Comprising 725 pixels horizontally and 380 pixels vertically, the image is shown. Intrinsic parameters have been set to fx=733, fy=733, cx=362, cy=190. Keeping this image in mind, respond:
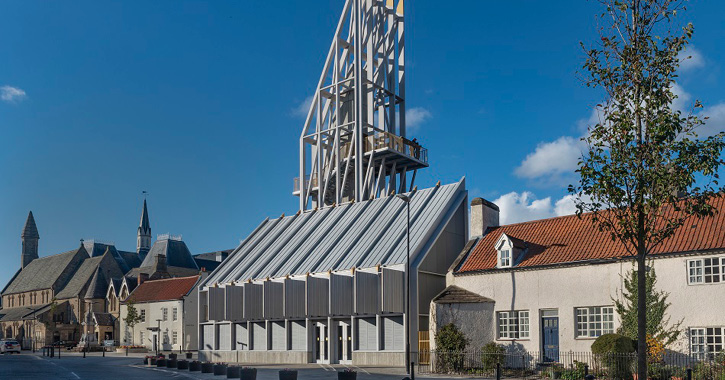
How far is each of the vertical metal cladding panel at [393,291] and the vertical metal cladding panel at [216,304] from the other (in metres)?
15.4

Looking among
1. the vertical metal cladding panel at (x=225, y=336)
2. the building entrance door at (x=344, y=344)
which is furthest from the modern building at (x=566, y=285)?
the vertical metal cladding panel at (x=225, y=336)

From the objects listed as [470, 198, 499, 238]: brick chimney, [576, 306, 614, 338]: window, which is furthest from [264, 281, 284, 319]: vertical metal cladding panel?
[576, 306, 614, 338]: window

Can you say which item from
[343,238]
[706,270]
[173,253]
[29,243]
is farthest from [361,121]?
[29,243]

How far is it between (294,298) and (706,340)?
23.8 m

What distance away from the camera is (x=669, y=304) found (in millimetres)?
32062

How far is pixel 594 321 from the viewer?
34625mm

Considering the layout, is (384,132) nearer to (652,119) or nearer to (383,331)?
(383,331)

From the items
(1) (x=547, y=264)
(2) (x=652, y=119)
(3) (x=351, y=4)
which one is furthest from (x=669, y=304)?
(3) (x=351, y=4)

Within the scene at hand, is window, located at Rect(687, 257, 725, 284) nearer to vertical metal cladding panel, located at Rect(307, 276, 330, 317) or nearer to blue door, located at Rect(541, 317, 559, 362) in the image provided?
blue door, located at Rect(541, 317, 559, 362)

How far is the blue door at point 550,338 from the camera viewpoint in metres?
35.8

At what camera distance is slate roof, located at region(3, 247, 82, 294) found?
398ft

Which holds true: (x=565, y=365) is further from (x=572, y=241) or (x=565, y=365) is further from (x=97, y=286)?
(x=97, y=286)

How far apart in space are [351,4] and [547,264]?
3584cm

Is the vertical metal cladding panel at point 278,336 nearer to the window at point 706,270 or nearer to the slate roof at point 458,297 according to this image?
the slate roof at point 458,297
